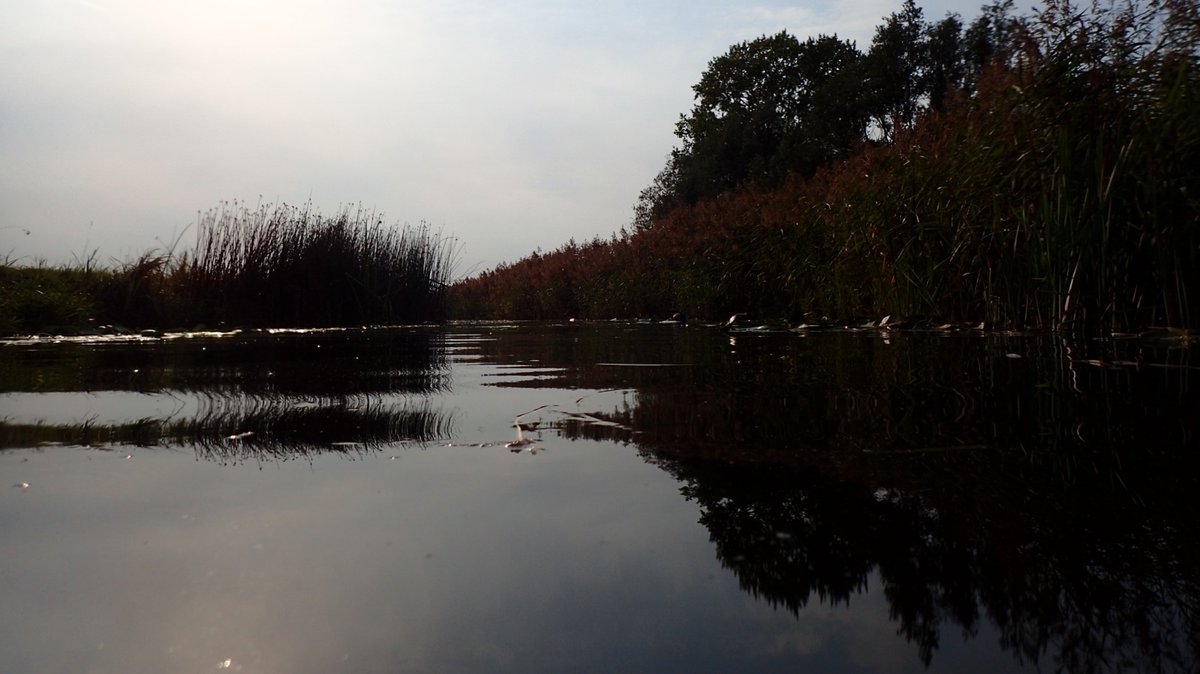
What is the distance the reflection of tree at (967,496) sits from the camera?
1.09 meters

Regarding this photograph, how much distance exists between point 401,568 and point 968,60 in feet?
90.4

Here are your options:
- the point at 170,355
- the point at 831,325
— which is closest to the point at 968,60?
the point at 831,325

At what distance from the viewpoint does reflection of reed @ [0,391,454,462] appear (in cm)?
251

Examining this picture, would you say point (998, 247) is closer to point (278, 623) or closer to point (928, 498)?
point (928, 498)

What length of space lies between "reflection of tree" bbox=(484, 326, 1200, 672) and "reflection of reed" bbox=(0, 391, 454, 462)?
1.99 feet

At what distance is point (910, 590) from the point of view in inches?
46.9

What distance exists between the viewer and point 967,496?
169 centimetres

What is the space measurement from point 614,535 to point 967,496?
72 cm

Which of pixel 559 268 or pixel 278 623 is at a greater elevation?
pixel 559 268

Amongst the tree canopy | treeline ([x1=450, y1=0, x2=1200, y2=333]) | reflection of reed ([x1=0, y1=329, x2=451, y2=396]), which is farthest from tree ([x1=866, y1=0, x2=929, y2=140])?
reflection of reed ([x1=0, y1=329, x2=451, y2=396])

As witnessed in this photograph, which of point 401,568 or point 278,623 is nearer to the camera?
point 278,623

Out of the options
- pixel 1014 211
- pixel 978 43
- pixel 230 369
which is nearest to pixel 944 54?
pixel 978 43

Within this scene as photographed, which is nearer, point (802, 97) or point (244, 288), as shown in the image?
point (244, 288)

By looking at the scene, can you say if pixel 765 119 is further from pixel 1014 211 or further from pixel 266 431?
pixel 266 431
